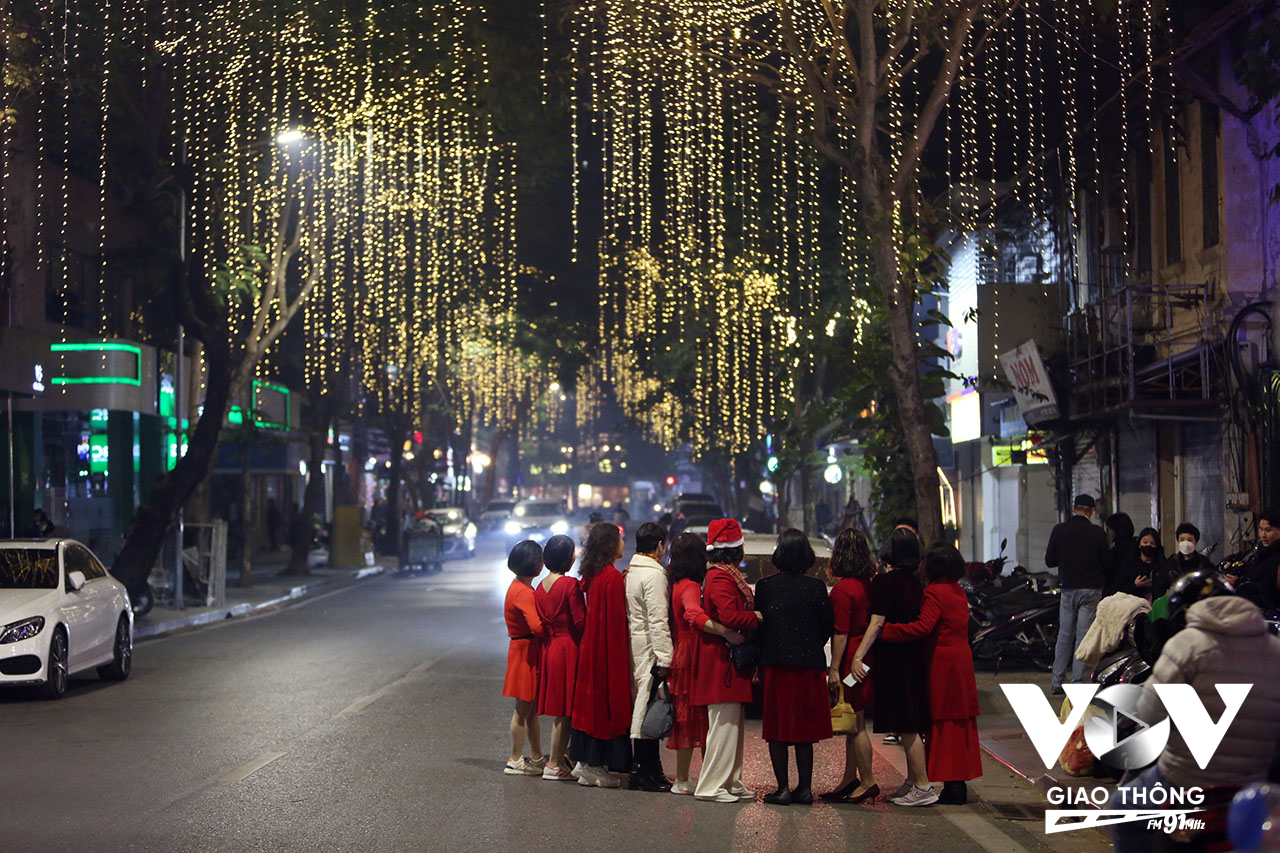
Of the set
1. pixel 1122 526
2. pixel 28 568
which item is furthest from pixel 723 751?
pixel 28 568

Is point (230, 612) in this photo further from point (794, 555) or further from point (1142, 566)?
point (794, 555)

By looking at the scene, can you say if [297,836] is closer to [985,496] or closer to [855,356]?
[855,356]

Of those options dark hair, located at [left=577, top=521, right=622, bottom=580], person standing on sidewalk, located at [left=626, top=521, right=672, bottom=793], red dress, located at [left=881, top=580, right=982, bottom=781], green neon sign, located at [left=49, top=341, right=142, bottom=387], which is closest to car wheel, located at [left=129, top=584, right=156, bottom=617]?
green neon sign, located at [left=49, top=341, right=142, bottom=387]

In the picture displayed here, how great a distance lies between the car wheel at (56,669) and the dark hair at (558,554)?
640 centimetres

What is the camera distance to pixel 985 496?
1228 inches

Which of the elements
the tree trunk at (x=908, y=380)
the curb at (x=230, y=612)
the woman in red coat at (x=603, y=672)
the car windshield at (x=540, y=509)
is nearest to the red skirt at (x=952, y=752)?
the woman in red coat at (x=603, y=672)

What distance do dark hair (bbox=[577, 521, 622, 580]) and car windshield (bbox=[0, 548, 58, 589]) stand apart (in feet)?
24.4

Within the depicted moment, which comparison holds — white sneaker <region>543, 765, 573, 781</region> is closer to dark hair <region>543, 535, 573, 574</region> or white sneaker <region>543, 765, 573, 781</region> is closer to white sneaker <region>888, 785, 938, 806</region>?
dark hair <region>543, 535, 573, 574</region>

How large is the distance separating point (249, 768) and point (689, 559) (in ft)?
11.3

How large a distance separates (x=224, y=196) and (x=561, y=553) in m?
18.4

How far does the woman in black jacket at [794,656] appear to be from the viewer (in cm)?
874

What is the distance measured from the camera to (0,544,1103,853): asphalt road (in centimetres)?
790

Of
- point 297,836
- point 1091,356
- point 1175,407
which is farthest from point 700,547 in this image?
point 1091,356

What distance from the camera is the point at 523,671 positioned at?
980 centimetres
